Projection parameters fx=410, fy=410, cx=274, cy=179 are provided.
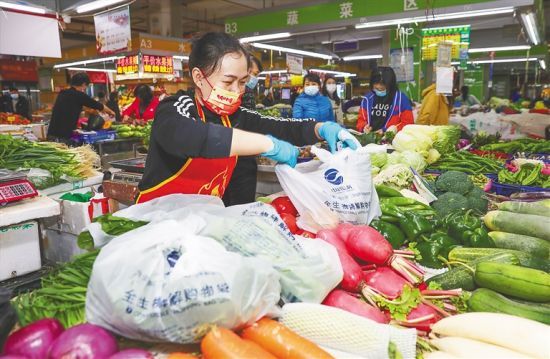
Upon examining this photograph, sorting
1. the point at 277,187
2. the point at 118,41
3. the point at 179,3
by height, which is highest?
→ the point at 179,3

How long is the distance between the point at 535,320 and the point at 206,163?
178cm

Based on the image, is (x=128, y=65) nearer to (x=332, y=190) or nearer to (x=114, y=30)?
(x=114, y=30)

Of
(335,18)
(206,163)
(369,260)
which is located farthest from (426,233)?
(335,18)

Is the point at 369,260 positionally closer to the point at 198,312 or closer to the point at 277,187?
the point at 198,312

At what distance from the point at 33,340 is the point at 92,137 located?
6.56m

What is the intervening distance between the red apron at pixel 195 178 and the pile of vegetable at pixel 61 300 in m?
0.94

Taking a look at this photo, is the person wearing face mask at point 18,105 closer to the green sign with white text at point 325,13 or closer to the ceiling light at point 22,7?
the green sign with white text at point 325,13

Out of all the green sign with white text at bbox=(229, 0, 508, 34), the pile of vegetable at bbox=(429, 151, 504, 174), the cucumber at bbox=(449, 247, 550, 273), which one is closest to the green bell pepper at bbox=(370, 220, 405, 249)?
the cucumber at bbox=(449, 247, 550, 273)

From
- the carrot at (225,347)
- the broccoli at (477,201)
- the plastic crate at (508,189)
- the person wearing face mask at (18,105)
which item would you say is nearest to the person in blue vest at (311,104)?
the plastic crate at (508,189)

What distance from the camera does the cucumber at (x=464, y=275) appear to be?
188 centimetres

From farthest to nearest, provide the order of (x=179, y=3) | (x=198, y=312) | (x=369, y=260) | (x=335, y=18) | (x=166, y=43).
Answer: (x=179, y=3) → (x=166, y=43) → (x=335, y=18) → (x=369, y=260) → (x=198, y=312)

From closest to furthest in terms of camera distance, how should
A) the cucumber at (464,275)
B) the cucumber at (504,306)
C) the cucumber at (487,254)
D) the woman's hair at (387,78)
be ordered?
the cucumber at (504,306) → the cucumber at (464,275) → the cucumber at (487,254) → the woman's hair at (387,78)

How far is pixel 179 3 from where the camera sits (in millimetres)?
15961

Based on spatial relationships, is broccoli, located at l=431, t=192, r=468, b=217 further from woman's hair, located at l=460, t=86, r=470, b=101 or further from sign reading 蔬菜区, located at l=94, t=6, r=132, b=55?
woman's hair, located at l=460, t=86, r=470, b=101
